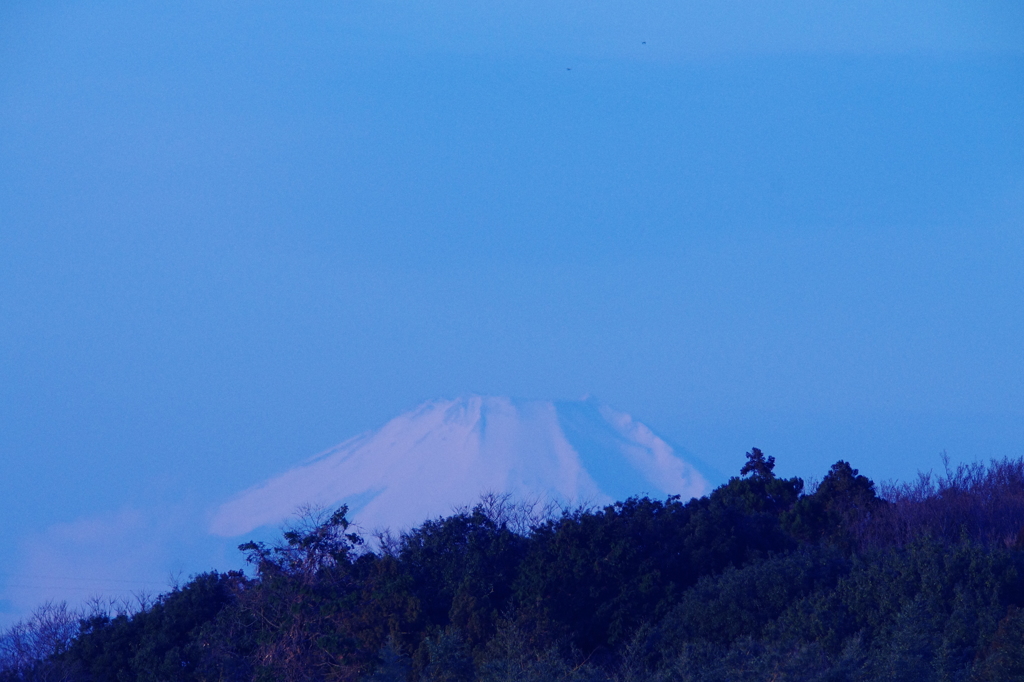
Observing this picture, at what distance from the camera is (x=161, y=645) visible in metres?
17.4

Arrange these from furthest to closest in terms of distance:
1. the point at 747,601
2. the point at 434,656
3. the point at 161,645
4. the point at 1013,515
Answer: the point at 1013,515 < the point at 161,645 < the point at 747,601 < the point at 434,656

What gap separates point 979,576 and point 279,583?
998 centimetres

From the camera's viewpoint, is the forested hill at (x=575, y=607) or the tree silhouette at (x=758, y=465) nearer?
the forested hill at (x=575, y=607)

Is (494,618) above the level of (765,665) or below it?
above

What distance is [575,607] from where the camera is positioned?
16266 millimetres

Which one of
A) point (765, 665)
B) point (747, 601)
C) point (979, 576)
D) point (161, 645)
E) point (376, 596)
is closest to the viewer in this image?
point (765, 665)

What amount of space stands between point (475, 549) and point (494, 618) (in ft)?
8.17

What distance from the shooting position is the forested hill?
11.5 m

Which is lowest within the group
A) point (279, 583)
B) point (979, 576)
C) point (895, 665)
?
point (895, 665)

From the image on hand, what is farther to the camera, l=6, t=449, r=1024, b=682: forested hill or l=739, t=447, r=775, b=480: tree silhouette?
l=739, t=447, r=775, b=480: tree silhouette

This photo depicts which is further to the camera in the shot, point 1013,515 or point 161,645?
point 1013,515

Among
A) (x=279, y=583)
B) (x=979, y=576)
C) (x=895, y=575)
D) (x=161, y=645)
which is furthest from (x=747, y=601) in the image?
(x=161, y=645)

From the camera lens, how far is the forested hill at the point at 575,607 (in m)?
11.5

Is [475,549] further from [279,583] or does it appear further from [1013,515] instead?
[1013,515]
